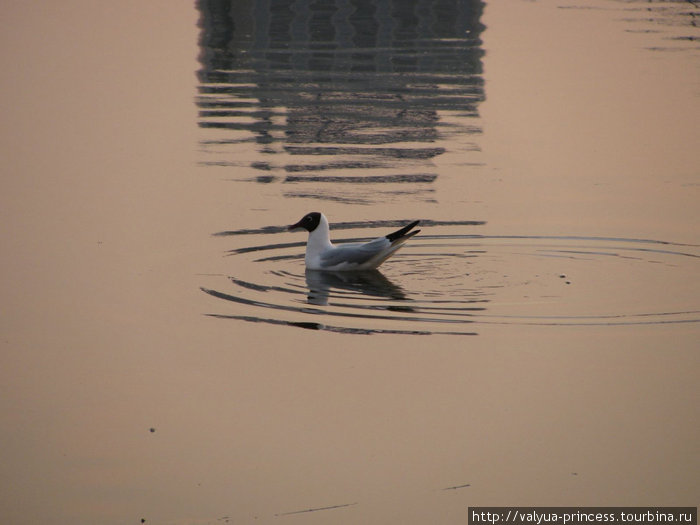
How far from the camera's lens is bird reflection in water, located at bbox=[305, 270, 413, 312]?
36.7 feet

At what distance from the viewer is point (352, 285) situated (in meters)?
11.9

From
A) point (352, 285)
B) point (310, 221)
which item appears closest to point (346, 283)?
point (352, 285)

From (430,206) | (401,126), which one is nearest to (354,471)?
(430,206)

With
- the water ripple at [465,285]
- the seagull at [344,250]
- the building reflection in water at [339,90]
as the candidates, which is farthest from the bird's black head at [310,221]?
the building reflection in water at [339,90]

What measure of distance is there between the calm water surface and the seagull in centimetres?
17

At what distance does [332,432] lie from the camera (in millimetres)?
7945

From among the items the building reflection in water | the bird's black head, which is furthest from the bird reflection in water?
the building reflection in water

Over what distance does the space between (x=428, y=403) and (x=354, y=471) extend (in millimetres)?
1150

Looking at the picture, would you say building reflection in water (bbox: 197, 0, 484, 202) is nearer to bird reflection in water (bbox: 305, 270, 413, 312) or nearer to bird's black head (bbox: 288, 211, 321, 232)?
bird's black head (bbox: 288, 211, 321, 232)

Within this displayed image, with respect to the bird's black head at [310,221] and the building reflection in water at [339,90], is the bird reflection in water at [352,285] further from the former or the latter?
the building reflection in water at [339,90]

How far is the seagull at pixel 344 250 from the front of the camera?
39.6 ft

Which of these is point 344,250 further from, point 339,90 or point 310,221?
point 339,90

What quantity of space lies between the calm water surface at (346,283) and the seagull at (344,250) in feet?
0.56

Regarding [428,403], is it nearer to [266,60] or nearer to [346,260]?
[346,260]
